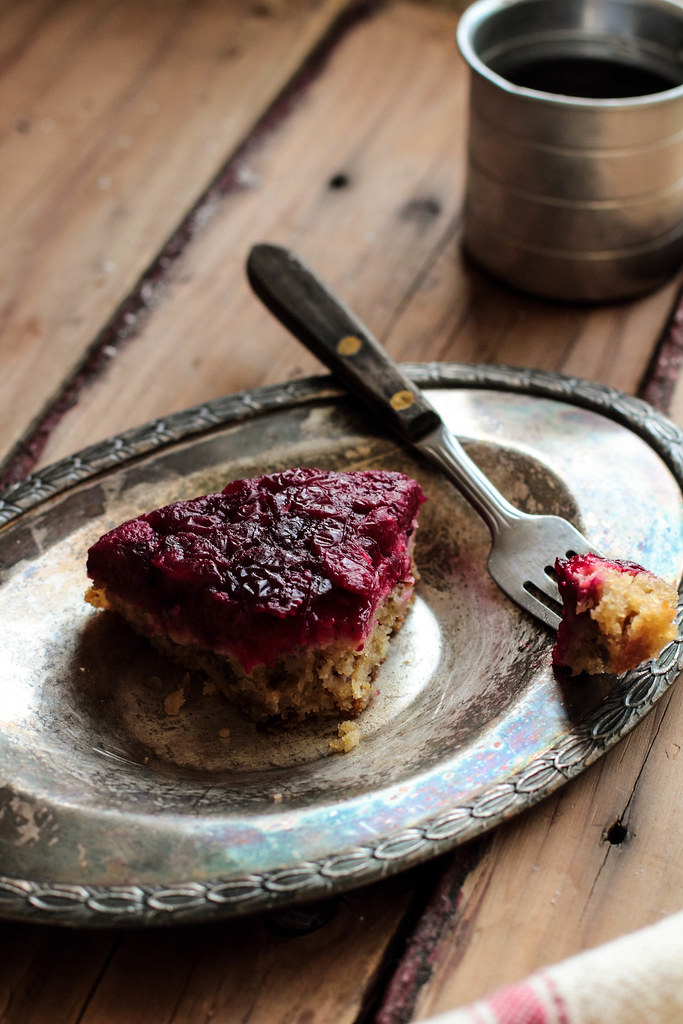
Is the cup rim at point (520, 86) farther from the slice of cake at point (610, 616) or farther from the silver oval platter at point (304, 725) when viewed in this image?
the slice of cake at point (610, 616)

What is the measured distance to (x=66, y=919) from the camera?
126cm

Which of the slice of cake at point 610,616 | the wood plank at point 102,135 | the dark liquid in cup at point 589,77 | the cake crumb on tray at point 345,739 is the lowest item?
the slice of cake at point 610,616

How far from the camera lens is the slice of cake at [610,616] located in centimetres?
146

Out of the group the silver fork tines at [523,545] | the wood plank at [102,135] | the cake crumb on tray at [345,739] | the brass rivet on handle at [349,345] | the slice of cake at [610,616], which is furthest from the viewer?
the wood plank at [102,135]

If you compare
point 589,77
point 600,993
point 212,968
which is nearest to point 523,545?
point 600,993

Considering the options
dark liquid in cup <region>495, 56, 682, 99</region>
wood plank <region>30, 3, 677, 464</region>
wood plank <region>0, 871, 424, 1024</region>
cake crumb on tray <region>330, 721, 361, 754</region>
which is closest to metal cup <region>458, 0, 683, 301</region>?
dark liquid in cup <region>495, 56, 682, 99</region>

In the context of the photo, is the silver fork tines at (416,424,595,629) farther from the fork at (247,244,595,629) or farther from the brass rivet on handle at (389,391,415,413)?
the brass rivet on handle at (389,391,415,413)

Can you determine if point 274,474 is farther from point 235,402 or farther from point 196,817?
point 196,817

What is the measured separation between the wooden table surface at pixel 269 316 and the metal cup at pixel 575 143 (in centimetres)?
12

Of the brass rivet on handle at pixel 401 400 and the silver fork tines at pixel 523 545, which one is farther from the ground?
the brass rivet on handle at pixel 401 400

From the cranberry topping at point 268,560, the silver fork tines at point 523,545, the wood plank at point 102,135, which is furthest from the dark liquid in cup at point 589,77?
the cranberry topping at point 268,560

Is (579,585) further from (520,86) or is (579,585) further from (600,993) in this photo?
(520,86)

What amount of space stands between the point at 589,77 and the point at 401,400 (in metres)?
1.07

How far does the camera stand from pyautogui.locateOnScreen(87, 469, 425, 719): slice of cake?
1549mm
